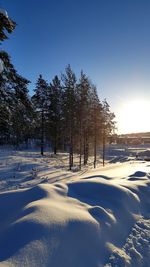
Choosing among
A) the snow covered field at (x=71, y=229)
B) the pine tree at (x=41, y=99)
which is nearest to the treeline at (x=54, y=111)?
the pine tree at (x=41, y=99)

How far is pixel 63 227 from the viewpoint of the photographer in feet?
16.0

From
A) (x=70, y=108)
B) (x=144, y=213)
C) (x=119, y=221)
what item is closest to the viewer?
(x=119, y=221)

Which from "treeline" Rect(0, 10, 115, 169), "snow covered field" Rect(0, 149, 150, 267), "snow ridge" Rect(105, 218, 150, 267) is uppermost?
"treeline" Rect(0, 10, 115, 169)

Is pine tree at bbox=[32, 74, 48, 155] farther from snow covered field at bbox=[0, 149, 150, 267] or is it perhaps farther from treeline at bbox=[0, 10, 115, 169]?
snow covered field at bbox=[0, 149, 150, 267]

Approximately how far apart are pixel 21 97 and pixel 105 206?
10058mm

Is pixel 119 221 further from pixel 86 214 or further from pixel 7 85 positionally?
pixel 7 85

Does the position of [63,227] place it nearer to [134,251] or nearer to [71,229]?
[71,229]

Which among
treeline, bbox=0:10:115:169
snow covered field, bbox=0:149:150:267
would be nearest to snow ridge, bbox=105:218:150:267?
snow covered field, bbox=0:149:150:267

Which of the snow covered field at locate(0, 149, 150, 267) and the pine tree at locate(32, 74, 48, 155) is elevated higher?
the pine tree at locate(32, 74, 48, 155)

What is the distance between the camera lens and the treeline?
48.8ft

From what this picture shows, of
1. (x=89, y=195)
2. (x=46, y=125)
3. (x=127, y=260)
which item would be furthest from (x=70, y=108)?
(x=127, y=260)

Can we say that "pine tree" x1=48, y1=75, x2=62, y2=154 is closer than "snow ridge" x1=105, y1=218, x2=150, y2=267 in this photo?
No

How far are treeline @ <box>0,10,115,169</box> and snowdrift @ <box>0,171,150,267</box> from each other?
8733 mm

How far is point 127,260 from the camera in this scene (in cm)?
479
